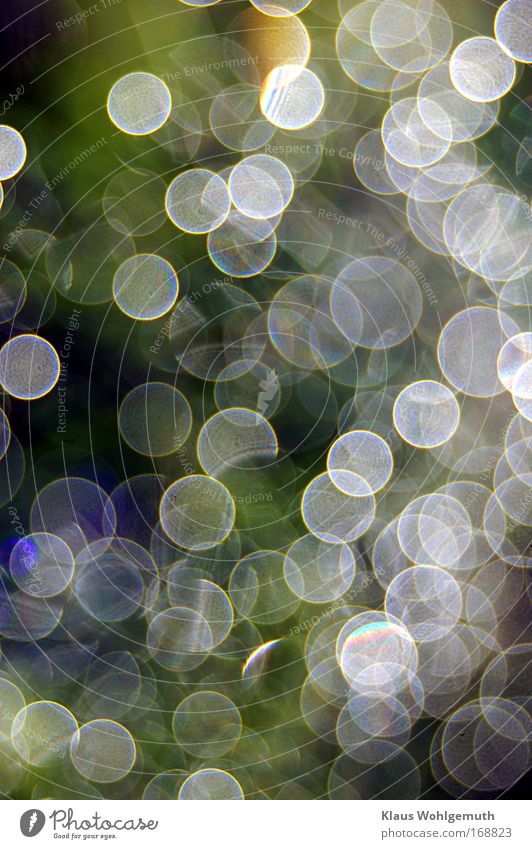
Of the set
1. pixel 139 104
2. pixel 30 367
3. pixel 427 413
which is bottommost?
pixel 427 413

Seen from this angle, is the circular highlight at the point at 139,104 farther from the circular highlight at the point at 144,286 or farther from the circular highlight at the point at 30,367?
the circular highlight at the point at 30,367

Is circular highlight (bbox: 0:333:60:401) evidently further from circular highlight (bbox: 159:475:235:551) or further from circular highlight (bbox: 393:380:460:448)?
circular highlight (bbox: 393:380:460:448)

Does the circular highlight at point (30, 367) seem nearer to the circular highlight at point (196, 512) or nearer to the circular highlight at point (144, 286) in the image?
the circular highlight at point (144, 286)

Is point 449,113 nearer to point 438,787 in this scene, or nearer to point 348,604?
point 348,604

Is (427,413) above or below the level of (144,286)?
below

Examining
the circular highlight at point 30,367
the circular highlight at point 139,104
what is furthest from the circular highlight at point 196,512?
the circular highlight at point 139,104

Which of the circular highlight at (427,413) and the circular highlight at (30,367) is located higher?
the circular highlight at (30,367)

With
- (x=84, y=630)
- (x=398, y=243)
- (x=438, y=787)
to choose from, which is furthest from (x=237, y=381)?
(x=438, y=787)

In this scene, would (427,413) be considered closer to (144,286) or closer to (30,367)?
(144,286)

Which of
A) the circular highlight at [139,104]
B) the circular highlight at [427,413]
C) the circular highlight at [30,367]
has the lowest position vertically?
the circular highlight at [427,413]

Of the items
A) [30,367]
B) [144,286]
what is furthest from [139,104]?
[30,367]

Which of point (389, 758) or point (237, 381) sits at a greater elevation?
point (237, 381)
